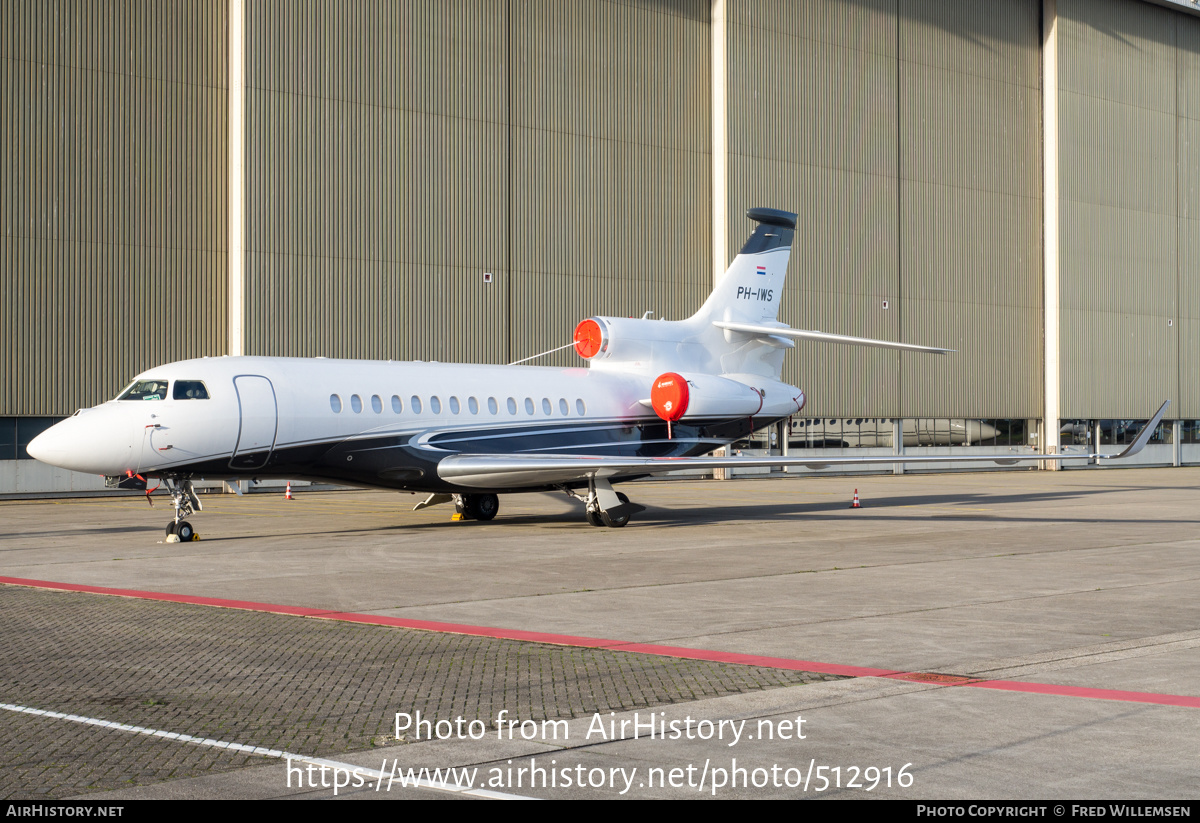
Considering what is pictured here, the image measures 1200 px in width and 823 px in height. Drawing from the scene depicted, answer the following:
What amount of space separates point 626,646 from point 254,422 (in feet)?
40.4

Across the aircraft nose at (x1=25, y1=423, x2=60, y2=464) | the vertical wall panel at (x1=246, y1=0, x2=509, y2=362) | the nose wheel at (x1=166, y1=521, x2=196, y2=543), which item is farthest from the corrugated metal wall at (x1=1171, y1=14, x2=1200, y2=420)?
the aircraft nose at (x1=25, y1=423, x2=60, y2=464)

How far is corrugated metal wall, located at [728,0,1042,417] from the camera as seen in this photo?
47812 millimetres

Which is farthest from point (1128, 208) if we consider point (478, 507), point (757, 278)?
point (478, 507)

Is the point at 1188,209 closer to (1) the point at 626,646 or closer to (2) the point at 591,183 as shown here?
(2) the point at 591,183

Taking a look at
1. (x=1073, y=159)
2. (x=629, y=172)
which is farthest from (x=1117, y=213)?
(x=629, y=172)

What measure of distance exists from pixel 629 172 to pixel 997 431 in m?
21.5

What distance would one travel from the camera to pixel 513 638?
11.0 meters

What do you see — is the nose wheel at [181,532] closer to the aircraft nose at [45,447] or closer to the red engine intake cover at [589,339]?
the aircraft nose at [45,447]

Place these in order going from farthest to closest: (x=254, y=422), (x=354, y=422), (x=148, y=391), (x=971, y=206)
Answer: (x=971, y=206)
(x=354, y=422)
(x=254, y=422)
(x=148, y=391)

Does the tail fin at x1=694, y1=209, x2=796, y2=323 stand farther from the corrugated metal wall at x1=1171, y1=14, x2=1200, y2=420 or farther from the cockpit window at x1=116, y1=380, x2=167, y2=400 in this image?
the corrugated metal wall at x1=1171, y1=14, x2=1200, y2=420

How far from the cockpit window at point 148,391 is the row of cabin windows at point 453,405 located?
9.53 ft

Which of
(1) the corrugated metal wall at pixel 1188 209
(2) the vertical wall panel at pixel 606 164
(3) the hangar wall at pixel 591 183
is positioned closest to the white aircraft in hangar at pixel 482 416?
(3) the hangar wall at pixel 591 183

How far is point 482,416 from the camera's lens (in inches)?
963

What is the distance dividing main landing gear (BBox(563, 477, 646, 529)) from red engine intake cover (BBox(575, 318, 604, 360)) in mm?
4646
